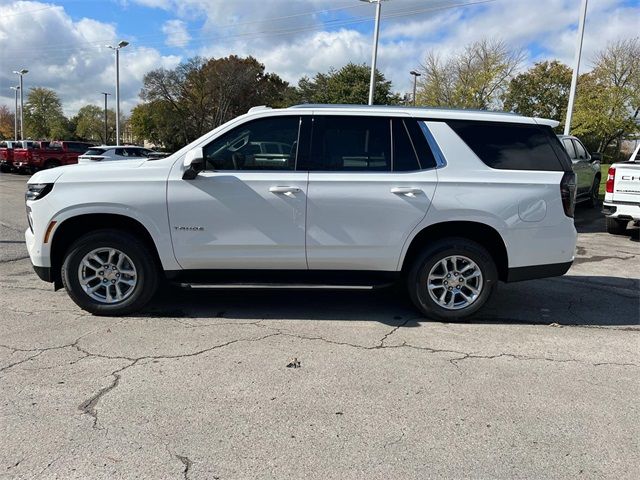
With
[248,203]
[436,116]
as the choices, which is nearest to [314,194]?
[248,203]

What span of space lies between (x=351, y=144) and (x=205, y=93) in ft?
177

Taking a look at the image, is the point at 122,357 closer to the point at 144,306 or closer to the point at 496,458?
the point at 144,306

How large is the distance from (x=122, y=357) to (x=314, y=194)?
82.1 inches

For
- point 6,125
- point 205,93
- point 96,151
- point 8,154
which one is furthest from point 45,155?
point 6,125

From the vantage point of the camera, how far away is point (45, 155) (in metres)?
25.9

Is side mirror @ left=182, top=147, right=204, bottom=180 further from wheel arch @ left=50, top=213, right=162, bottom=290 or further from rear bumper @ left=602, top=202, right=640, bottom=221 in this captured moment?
rear bumper @ left=602, top=202, right=640, bottom=221

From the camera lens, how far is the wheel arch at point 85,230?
469cm

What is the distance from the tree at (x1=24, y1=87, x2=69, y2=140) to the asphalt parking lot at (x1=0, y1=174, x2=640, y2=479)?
9535cm

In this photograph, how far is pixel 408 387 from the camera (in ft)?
11.8

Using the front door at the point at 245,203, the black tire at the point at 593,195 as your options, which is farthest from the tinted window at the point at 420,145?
the black tire at the point at 593,195

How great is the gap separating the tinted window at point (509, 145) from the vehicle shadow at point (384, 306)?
1563mm

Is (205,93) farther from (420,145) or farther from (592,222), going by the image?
(420,145)

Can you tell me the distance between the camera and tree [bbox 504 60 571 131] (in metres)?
35.9

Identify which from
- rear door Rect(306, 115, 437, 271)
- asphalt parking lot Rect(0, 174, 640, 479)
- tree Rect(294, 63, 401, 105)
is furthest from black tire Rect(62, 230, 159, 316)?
tree Rect(294, 63, 401, 105)
